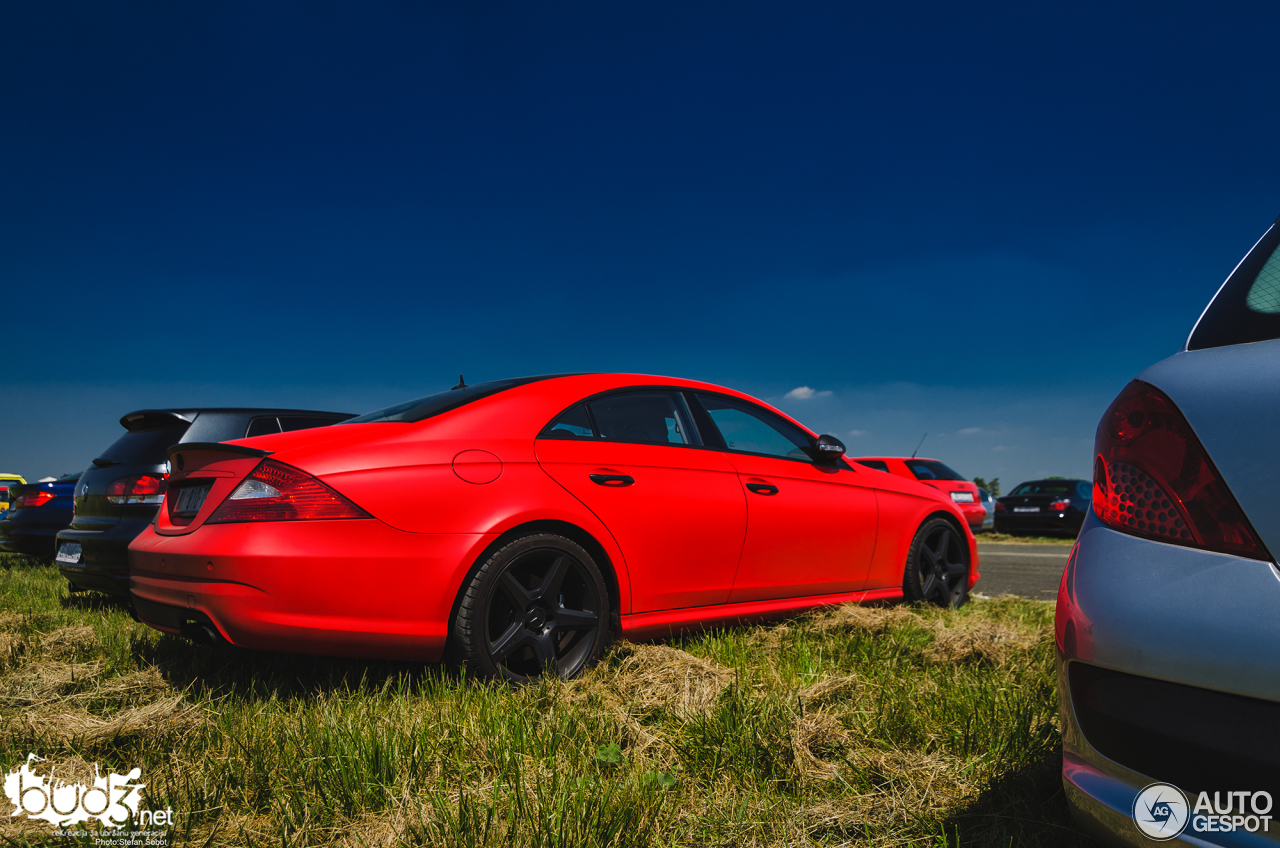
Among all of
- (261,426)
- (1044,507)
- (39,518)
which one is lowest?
(1044,507)

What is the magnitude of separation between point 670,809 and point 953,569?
3942 mm

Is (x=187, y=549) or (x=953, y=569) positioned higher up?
(x=187, y=549)

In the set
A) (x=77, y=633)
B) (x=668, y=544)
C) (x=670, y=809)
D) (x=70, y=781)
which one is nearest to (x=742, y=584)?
(x=668, y=544)

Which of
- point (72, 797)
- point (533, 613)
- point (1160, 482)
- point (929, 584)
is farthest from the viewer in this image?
point (929, 584)

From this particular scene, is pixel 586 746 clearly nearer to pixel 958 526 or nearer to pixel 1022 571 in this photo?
pixel 958 526

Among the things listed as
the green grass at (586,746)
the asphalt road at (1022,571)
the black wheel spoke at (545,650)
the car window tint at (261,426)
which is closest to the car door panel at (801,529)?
the green grass at (586,746)

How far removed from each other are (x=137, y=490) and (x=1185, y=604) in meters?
5.42

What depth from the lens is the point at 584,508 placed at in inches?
128

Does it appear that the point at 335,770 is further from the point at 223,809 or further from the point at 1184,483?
the point at 1184,483

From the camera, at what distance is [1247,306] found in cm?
144

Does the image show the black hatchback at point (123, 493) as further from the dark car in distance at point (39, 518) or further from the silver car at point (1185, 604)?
the silver car at point (1185, 604)

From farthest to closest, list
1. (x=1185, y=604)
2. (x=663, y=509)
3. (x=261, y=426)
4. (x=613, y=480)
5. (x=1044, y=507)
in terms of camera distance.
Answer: (x=1044, y=507), (x=261, y=426), (x=663, y=509), (x=613, y=480), (x=1185, y=604)

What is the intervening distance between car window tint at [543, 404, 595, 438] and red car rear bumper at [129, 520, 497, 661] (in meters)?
0.68

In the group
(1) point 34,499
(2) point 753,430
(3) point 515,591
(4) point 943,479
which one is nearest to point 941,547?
(2) point 753,430
